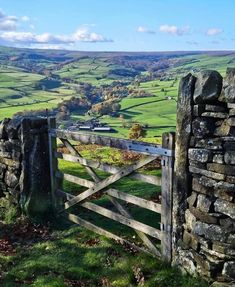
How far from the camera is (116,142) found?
8594mm

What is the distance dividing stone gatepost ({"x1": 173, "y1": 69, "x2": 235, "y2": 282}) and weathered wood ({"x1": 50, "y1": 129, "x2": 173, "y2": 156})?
56 cm

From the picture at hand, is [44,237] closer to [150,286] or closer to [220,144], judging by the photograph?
[150,286]

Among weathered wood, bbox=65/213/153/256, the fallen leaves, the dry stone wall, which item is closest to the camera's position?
weathered wood, bbox=65/213/153/256

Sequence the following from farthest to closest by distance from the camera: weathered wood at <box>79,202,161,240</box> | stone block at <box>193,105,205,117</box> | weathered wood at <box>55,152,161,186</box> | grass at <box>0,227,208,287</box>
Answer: weathered wood at <box>79,202,161,240</box>
weathered wood at <box>55,152,161,186</box>
grass at <box>0,227,208,287</box>
stone block at <box>193,105,205,117</box>

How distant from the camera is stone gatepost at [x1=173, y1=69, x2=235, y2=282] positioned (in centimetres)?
642

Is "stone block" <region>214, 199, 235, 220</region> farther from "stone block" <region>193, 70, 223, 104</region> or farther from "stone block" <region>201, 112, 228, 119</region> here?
"stone block" <region>193, 70, 223, 104</region>

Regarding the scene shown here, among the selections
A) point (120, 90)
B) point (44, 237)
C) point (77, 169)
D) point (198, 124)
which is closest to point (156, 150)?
point (198, 124)

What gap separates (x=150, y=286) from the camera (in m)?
6.99

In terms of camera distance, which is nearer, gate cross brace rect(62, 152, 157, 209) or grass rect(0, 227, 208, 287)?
grass rect(0, 227, 208, 287)

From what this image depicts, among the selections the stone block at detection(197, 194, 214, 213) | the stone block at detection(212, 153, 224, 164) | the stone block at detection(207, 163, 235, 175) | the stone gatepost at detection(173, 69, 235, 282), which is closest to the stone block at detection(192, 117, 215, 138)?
the stone gatepost at detection(173, 69, 235, 282)

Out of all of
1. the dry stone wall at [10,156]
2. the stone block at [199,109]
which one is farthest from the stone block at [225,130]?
the dry stone wall at [10,156]

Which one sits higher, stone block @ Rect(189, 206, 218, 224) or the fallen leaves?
stone block @ Rect(189, 206, 218, 224)

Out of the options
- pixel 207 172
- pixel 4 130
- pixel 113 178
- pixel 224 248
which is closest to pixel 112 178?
pixel 113 178

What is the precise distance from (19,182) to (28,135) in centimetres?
141
